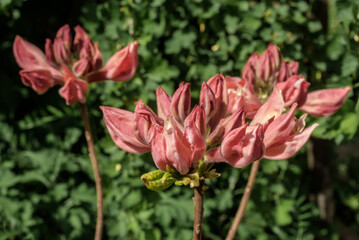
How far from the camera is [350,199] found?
2748mm

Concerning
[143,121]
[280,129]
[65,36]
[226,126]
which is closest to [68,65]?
[65,36]

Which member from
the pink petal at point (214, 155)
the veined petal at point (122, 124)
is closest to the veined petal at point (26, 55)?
the veined petal at point (122, 124)

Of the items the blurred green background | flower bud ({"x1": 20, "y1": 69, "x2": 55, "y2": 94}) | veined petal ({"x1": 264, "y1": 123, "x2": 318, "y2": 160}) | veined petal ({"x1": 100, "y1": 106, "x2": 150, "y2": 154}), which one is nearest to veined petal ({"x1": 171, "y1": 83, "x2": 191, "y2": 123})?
veined petal ({"x1": 100, "y1": 106, "x2": 150, "y2": 154})

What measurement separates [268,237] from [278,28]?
43.7 inches

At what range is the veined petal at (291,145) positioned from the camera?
0.96 metres

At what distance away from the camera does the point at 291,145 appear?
37.9 inches

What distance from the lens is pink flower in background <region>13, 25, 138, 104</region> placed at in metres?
1.37

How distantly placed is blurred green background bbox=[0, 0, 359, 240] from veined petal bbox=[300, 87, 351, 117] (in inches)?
15.6

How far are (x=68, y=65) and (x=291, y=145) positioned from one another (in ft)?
2.85

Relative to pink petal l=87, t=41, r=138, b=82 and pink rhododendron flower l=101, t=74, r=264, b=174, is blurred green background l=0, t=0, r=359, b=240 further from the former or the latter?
pink rhododendron flower l=101, t=74, r=264, b=174

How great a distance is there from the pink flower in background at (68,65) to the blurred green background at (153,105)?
41cm

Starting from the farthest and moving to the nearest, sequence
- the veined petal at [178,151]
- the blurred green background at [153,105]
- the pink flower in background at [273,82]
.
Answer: the blurred green background at [153,105], the pink flower in background at [273,82], the veined petal at [178,151]

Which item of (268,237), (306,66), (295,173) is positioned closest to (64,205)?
(268,237)

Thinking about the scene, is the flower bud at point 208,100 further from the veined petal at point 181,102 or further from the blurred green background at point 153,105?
the blurred green background at point 153,105
